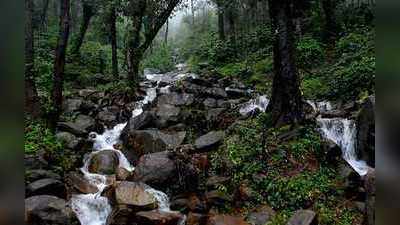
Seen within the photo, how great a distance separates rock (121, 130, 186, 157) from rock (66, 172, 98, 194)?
201cm

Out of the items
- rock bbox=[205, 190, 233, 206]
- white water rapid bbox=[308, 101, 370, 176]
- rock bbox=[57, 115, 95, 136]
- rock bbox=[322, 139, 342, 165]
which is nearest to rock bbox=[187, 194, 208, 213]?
rock bbox=[205, 190, 233, 206]

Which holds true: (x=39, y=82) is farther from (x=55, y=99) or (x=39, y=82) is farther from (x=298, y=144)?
(x=298, y=144)

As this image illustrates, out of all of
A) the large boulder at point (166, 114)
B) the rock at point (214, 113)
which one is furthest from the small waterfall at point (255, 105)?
the large boulder at point (166, 114)

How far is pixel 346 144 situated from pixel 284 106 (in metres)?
1.91

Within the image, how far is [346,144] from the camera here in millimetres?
11016

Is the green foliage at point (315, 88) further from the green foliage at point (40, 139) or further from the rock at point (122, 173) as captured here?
the green foliage at point (40, 139)

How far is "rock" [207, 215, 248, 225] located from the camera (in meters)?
8.09

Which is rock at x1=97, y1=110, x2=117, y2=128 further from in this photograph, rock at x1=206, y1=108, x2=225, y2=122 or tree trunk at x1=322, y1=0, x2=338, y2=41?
tree trunk at x1=322, y1=0, x2=338, y2=41

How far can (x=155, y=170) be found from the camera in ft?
33.5

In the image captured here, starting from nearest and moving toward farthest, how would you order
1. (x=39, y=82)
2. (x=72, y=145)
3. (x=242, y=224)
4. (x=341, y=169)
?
(x=242, y=224)
(x=341, y=169)
(x=72, y=145)
(x=39, y=82)

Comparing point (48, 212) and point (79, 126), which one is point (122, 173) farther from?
point (79, 126)

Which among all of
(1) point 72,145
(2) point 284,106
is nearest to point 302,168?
(2) point 284,106

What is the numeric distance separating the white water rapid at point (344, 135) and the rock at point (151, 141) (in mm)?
3999
